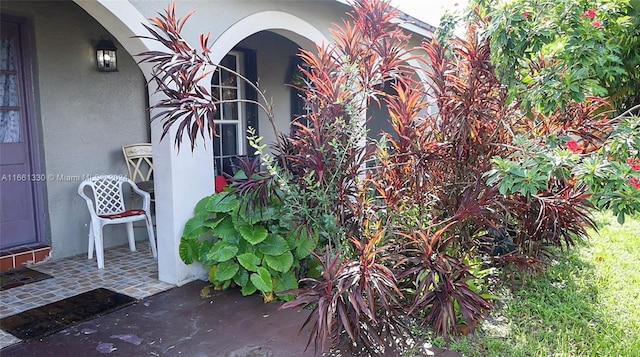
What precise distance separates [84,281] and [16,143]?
1.68m

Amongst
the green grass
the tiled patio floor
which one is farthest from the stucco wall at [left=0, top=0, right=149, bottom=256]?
the green grass

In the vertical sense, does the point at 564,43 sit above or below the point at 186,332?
above

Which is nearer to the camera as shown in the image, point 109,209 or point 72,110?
point 72,110

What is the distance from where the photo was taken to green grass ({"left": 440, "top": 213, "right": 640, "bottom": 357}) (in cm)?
320

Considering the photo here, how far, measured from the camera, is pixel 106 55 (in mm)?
5211

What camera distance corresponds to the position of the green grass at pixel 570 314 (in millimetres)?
3201

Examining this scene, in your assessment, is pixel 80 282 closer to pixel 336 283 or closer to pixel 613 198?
pixel 336 283

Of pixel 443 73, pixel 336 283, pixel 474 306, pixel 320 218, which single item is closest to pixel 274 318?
pixel 320 218

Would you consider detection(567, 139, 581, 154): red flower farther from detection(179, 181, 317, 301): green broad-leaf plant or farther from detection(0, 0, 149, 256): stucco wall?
detection(0, 0, 149, 256): stucco wall

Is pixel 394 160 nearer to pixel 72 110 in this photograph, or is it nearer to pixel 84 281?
pixel 84 281

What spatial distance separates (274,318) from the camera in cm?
363

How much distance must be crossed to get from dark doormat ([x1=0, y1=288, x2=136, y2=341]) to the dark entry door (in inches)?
56.4

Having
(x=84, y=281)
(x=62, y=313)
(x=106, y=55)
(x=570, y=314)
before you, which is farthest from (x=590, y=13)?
(x=106, y=55)

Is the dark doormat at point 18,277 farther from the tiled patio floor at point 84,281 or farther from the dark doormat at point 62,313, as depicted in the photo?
the dark doormat at point 62,313
